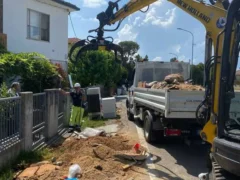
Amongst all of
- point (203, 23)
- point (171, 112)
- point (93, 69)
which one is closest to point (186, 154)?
point (171, 112)

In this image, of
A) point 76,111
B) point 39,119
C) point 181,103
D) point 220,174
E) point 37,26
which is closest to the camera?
point 220,174

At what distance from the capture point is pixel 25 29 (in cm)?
1703

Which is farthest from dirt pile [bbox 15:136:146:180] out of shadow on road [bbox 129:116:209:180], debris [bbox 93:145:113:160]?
shadow on road [bbox 129:116:209:180]

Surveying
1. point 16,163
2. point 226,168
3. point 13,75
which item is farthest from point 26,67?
point 226,168

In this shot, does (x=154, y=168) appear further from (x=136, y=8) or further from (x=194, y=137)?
(x=136, y=8)

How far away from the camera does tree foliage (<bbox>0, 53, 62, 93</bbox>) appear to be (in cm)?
1222

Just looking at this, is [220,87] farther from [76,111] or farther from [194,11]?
[76,111]

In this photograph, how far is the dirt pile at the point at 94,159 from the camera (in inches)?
249

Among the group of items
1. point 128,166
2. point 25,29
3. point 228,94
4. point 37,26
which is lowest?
point 128,166

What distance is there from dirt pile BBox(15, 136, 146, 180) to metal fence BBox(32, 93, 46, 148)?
21.1 inches

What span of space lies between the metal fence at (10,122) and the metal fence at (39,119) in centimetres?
109

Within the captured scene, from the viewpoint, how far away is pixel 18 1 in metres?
16.5

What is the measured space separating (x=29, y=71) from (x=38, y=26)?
21.2 feet

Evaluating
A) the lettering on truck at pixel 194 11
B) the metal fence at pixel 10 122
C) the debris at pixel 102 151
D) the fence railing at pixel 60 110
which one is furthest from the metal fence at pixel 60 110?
the lettering on truck at pixel 194 11
